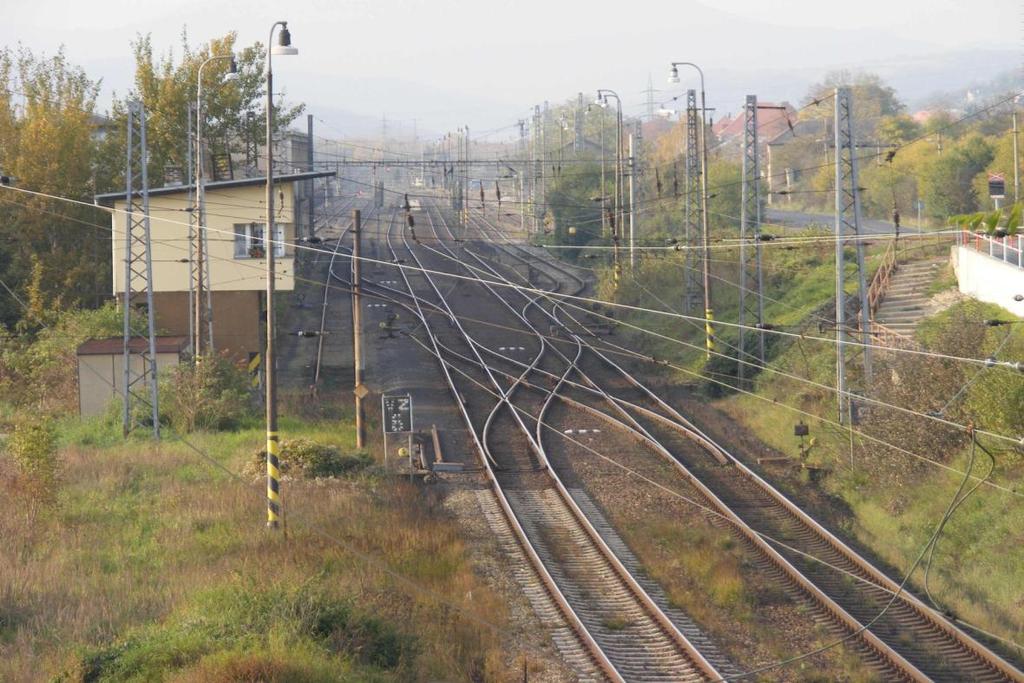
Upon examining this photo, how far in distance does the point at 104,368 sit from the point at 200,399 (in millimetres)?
3850

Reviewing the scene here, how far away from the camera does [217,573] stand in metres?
16.6

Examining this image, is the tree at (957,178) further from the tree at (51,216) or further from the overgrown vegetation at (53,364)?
the overgrown vegetation at (53,364)

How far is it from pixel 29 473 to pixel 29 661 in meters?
8.71

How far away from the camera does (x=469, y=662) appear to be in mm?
13977

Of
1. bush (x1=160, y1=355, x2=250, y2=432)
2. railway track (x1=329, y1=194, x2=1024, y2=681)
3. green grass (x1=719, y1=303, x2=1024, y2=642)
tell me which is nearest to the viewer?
railway track (x1=329, y1=194, x2=1024, y2=681)

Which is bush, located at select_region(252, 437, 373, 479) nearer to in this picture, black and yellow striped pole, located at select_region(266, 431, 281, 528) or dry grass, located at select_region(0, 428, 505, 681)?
dry grass, located at select_region(0, 428, 505, 681)

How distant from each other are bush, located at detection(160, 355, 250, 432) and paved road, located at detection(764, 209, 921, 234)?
27.6 m

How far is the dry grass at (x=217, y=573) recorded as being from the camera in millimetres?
12789

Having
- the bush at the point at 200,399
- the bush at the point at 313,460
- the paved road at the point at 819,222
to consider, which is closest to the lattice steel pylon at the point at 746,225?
the bush at the point at 313,460

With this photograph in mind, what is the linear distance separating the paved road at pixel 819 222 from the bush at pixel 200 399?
1086 inches

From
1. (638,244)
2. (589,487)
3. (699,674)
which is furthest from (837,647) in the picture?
(638,244)

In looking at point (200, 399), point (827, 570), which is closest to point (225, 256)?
point (200, 399)

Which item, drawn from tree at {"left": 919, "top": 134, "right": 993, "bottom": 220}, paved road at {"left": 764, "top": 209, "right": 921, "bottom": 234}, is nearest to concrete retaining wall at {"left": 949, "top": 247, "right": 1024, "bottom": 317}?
paved road at {"left": 764, "top": 209, "right": 921, "bottom": 234}

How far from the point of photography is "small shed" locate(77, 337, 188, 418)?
103 feet
